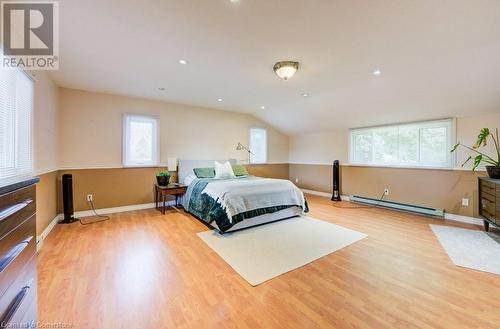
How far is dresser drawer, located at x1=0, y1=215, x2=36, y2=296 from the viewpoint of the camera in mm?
739

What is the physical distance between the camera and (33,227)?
108cm

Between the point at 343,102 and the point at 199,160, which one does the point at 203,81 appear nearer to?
the point at 199,160

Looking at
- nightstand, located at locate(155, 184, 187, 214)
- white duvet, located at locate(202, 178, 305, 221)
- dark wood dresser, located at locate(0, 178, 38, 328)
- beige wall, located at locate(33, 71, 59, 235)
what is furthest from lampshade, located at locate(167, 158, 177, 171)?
dark wood dresser, located at locate(0, 178, 38, 328)

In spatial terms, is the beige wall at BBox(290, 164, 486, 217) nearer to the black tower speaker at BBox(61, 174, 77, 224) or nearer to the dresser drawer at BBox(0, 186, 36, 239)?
the dresser drawer at BBox(0, 186, 36, 239)

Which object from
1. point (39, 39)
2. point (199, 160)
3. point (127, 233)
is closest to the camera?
point (39, 39)

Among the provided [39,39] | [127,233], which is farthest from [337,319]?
[39,39]

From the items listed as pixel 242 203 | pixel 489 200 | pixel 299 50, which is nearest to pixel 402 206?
pixel 489 200

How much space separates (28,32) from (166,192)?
2.85m

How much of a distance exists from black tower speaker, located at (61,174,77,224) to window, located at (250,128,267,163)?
422 centimetres

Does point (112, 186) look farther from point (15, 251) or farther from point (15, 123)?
point (15, 251)

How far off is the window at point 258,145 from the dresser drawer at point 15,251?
5.49m

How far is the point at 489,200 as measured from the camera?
3.09 meters

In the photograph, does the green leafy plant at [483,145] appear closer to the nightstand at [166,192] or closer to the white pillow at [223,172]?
the white pillow at [223,172]

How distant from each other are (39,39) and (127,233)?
262 centimetres
